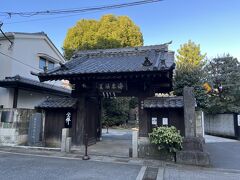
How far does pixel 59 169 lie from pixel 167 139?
4.39 metres

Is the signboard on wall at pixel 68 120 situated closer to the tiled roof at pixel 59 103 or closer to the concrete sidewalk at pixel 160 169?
the tiled roof at pixel 59 103

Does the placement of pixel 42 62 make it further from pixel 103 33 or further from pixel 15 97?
pixel 103 33

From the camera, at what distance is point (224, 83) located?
850 inches

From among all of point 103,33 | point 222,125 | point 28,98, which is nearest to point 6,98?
point 28,98

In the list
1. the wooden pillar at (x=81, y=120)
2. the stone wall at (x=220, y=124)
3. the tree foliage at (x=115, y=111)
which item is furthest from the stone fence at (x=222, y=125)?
the wooden pillar at (x=81, y=120)

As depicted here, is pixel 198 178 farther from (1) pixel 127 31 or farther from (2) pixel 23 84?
(1) pixel 127 31

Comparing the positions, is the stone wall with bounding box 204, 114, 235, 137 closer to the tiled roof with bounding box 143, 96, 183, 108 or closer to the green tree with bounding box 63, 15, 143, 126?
the green tree with bounding box 63, 15, 143, 126

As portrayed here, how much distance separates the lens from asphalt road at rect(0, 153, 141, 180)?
6.79 m

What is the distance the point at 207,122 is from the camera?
27.3m

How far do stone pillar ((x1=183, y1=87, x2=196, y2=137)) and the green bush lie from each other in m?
0.53

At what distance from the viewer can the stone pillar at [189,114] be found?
9227mm

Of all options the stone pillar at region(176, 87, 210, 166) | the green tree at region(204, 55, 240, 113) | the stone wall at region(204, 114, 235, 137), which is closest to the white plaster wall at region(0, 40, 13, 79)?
the stone pillar at region(176, 87, 210, 166)

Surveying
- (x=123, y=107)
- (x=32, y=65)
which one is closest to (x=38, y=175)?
(x=32, y=65)

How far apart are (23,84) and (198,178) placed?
1154 cm
